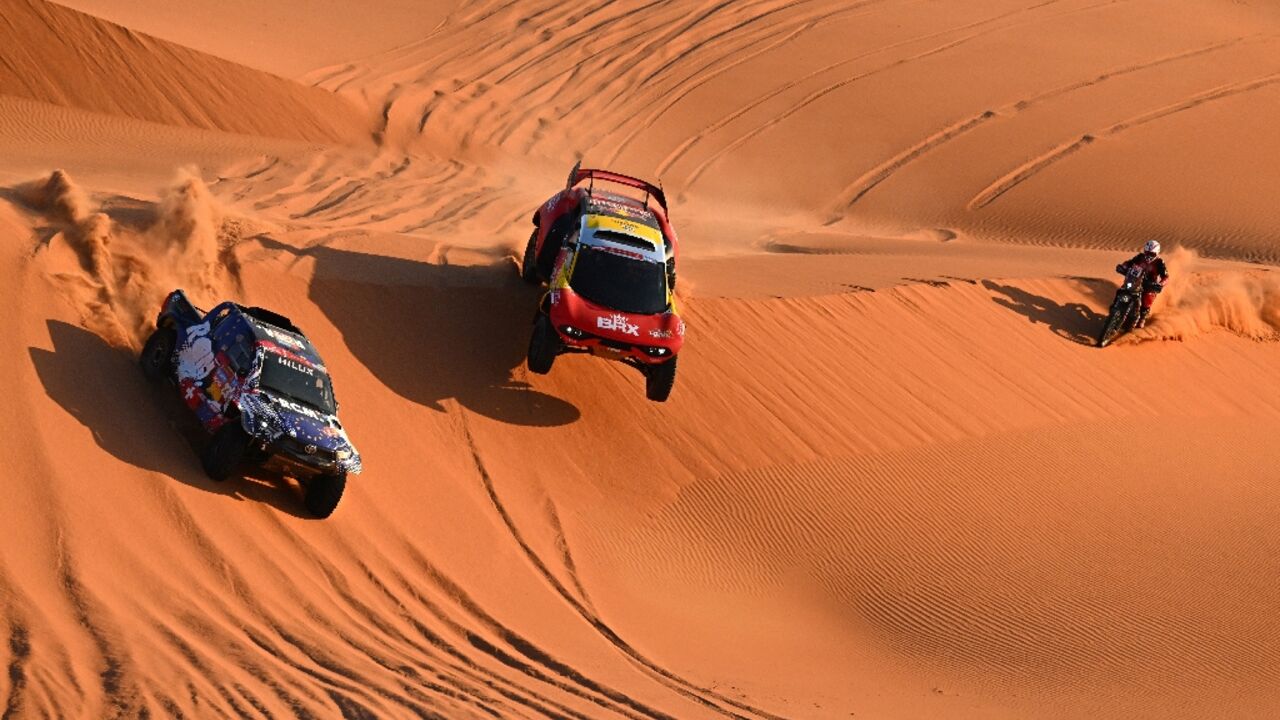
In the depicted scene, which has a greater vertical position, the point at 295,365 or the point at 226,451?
the point at 295,365

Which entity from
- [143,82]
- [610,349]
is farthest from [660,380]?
[143,82]

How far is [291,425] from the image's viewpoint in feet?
41.9

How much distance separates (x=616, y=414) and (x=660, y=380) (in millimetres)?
934

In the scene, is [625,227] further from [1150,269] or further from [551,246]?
[1150,269]

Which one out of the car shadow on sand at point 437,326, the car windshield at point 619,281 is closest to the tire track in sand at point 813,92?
the car shadow on sand at point 437,326

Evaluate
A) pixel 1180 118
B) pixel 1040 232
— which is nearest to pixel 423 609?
pixel 1040 232

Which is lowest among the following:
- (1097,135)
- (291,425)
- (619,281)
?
(291,425)

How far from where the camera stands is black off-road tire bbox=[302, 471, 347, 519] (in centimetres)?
1304

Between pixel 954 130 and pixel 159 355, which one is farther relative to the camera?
pixel 954 130

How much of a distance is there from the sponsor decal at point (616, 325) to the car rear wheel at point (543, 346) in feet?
1.68

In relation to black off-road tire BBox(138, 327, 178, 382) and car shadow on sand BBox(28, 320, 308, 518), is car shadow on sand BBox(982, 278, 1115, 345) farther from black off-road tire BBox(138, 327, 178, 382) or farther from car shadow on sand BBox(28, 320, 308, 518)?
black off-road tire BBox(138, 327, 178, 382)

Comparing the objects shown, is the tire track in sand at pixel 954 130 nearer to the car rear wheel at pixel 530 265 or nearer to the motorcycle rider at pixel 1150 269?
the motorcycle rider at pixel 1150 269

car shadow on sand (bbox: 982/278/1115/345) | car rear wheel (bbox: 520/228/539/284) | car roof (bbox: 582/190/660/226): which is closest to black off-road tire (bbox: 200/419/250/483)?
car roof (bbox: 582/190/660/226)

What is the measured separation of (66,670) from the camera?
10.2 m
